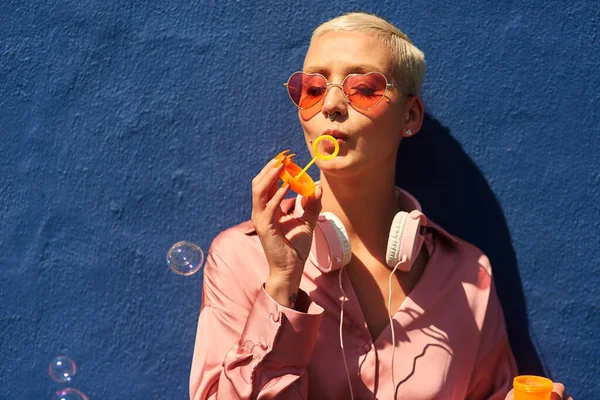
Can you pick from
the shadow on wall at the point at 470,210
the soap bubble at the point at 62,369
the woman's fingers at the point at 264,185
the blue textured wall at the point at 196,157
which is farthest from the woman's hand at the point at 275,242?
the soap bubble at the point at 62,369

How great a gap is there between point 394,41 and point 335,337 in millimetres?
894

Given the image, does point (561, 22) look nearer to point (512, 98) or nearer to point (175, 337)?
point (512, 98)

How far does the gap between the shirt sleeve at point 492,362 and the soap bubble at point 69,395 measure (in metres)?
1.26

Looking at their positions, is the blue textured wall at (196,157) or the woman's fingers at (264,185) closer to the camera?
the woman's fingers at (264,185)

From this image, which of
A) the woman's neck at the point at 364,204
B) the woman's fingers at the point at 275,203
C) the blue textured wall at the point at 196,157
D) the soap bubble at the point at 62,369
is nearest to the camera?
the woman's fingers at the point at 275,203

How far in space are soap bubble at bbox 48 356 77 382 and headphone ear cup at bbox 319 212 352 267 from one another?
101cm

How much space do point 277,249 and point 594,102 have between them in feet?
4.37

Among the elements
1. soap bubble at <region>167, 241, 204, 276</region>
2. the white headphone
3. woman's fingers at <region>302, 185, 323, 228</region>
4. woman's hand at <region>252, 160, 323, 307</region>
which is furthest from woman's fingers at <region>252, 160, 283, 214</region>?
soap bubble at <region>167, 241, 204, 276</region>

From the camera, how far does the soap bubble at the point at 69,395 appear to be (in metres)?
2.72

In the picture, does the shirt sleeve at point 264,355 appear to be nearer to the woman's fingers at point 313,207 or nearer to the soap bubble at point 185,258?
the woman's fingers at point 313,207

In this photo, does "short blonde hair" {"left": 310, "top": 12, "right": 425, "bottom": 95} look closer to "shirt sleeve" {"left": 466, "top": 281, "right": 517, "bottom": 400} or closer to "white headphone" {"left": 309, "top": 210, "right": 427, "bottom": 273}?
"white headphone" {"left": 309, "top": 210, "right": 427, "bottom": 273}

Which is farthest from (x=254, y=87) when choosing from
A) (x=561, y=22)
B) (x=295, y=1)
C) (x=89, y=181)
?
(x=561, y=22)

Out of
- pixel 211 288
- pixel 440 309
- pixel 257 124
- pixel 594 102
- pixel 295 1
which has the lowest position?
pixel 440 309

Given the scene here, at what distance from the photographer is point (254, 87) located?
288 centimetres
